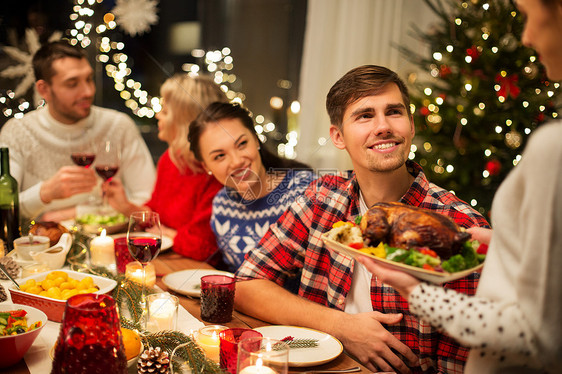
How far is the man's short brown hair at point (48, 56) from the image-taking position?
6.50ft

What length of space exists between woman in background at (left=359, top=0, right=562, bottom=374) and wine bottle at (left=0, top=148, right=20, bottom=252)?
147 centimetres

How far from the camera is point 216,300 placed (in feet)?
4.25

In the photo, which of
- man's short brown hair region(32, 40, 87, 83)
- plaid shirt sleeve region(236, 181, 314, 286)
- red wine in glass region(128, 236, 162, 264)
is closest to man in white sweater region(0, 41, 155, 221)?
man's short brown hair region(32, 40, 87, 83)

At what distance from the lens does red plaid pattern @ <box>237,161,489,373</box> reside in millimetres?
1391

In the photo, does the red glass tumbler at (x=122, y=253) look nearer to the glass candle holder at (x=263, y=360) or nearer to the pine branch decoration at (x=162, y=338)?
the pine branch decoration at (x=162, y=338)

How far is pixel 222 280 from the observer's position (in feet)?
4.41

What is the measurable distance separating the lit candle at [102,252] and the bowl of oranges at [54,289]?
0.31m

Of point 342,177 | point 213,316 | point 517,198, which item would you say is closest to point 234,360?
point 213,316

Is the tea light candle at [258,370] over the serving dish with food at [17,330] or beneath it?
over

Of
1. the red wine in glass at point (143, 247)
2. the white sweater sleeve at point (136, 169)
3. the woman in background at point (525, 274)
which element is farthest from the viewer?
the white sweater sleeve at point (136, 169)

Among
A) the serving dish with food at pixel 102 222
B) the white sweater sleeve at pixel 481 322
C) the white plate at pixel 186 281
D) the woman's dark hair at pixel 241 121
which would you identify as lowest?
the white plate at pixel 186 281

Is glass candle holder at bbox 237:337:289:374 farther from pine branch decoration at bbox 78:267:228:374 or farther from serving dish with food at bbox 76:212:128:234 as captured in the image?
serving dish with food at bbox 76:212:128:234

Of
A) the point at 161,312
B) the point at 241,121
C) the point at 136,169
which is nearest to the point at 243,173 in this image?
the point at 241,121

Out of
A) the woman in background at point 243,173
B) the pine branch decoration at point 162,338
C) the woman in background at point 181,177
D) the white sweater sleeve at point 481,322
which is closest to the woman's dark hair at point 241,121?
the woman in background at point 243,173
